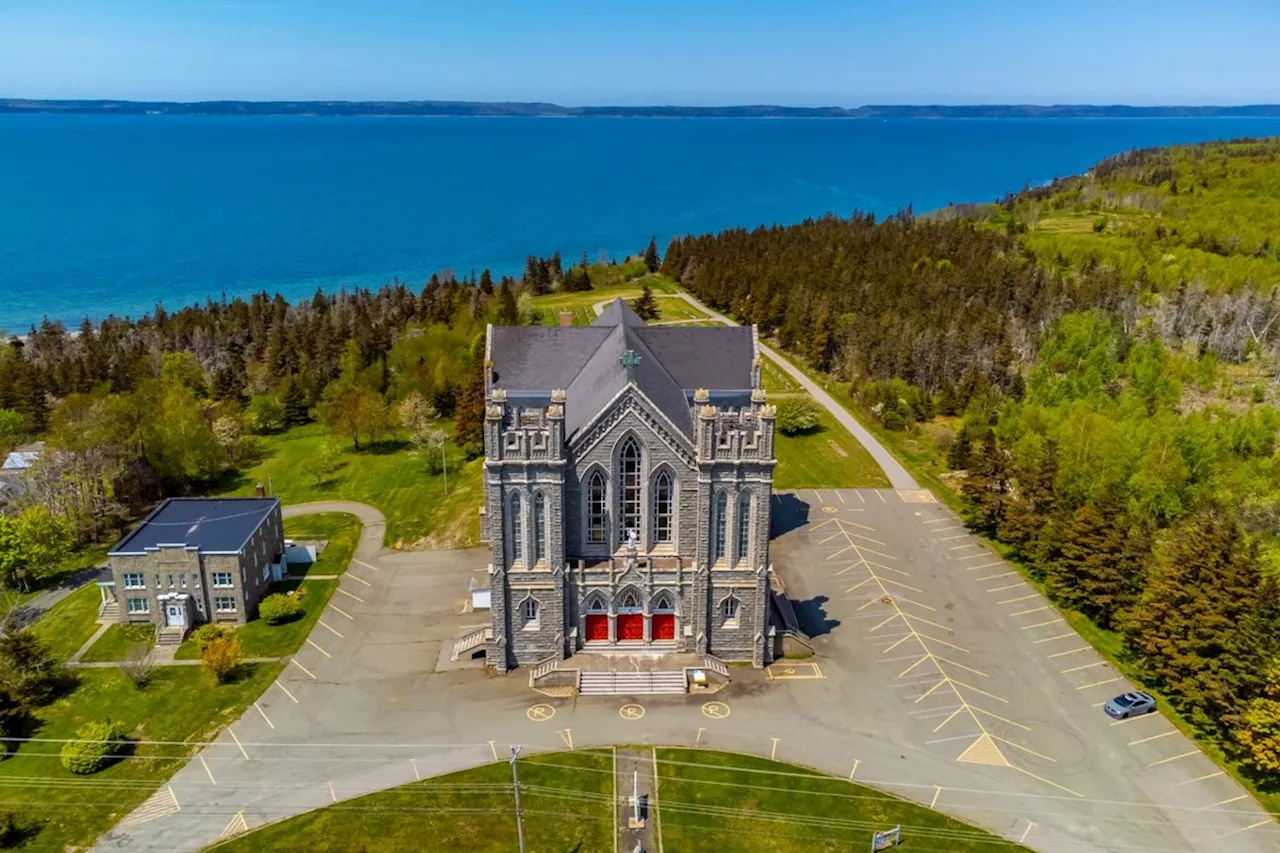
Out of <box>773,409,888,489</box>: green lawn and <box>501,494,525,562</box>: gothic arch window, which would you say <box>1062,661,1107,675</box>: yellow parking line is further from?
<box>501,494,525,562</box>: gothic arch window

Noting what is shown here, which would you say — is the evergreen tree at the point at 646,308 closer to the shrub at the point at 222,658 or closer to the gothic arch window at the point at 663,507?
the gothic arch window at the point at 663,507

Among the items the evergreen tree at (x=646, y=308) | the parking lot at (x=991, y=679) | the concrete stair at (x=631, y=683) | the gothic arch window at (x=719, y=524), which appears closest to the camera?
the parking lot at (x=991, y=679)

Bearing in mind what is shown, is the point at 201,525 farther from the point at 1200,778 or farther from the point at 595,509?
the point at 1200,778

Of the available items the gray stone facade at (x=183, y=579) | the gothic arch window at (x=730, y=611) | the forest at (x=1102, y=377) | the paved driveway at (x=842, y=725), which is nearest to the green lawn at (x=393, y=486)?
the paved driveway at (x=842, y=725)

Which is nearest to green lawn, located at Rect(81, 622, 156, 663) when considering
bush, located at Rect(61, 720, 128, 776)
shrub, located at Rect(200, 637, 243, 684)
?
shrub, located at Rect(200, 637, 243, 684)

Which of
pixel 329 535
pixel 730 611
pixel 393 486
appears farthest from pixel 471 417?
pixel 730 611

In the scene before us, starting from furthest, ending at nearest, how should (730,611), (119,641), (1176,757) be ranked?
(119,641) → (730,611) → (1176,757)

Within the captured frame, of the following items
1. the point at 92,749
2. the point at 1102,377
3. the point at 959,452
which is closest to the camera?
the point at 92,749
